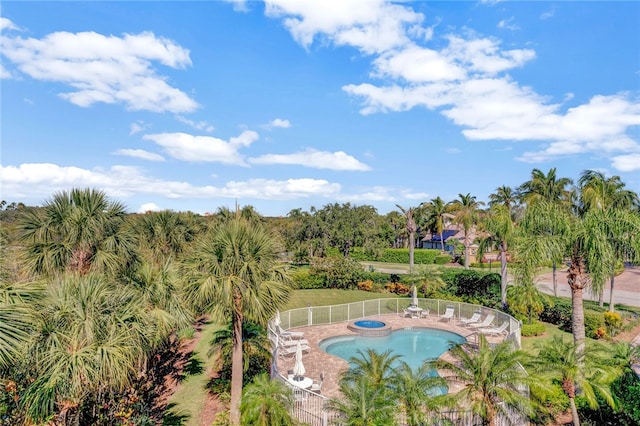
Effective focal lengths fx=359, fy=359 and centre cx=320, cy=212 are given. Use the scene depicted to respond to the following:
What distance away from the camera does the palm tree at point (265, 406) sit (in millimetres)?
9070

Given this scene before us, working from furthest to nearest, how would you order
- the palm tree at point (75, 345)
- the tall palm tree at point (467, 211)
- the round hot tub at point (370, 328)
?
1. the tall palm tree at point (467, 211)
2. the round hot tub at point (370, 328)
3. the palm tree at point (75, 345)

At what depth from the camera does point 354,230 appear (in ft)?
158

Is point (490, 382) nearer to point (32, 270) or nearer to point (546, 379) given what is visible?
point (546, 379)

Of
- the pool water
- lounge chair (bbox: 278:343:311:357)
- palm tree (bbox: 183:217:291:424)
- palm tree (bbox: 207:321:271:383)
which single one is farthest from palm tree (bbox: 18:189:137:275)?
the pool water

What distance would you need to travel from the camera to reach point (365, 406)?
857cm

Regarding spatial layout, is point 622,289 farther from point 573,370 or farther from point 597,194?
point 573,370

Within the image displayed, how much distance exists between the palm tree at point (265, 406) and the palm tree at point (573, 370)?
7028mm

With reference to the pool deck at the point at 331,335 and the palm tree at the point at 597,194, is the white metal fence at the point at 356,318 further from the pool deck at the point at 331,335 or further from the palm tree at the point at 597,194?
the palm tree at the point at 597,194

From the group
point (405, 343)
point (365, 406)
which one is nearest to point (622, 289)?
point (405, 343)

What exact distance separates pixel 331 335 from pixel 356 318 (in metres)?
4.06

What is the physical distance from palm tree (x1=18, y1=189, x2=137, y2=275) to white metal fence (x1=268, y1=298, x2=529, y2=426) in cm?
711

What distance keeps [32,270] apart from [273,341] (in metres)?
9.41

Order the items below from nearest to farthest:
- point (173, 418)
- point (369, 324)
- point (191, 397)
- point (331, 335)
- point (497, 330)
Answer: point (173, 418), point (191, 397), point (497, 330), point (331, 335), point (369, 324)

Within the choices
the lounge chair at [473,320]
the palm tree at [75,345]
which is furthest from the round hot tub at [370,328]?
the palm tree at [75,345]
